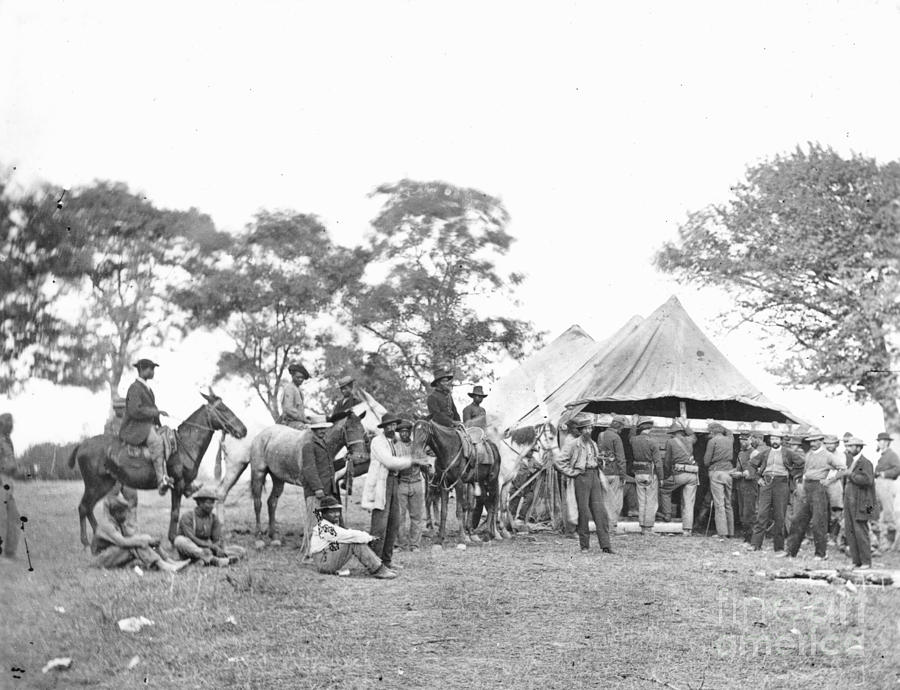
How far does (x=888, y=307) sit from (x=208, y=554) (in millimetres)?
7225

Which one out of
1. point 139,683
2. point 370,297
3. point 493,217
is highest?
point 493,217

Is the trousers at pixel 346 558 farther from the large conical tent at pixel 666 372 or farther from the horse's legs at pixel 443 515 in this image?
the large conical tent at pixel 666 372

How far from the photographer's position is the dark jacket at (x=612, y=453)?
14930 millimetres

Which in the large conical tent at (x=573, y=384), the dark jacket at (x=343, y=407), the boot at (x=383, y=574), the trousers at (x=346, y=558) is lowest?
the boot at (x=383, y=574)

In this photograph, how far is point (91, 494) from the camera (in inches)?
344

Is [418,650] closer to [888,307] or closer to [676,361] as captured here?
[888,307]

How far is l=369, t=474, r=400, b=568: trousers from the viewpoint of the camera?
9.73 meters

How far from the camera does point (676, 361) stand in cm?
1569

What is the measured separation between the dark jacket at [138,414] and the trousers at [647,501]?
841cm

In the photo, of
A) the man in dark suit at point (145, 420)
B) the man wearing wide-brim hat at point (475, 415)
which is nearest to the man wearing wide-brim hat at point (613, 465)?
the man wearing wide-brim hat at point (475, 415)

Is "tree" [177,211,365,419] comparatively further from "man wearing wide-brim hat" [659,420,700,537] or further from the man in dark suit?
"man wearing wide-brim hat" [659,420,700,537]

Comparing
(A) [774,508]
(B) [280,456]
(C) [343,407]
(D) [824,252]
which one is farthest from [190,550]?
(A) [774,508]

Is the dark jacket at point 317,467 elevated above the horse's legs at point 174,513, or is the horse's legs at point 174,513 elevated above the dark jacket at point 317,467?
the dark jacket at point 317,467

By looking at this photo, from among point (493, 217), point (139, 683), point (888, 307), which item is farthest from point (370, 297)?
point (888, 307)
